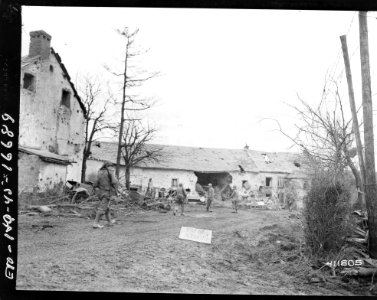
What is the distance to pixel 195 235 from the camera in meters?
7.77

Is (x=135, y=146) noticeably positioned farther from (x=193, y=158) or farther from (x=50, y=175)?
(x=193, y=158)

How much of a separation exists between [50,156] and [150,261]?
11.4 feet

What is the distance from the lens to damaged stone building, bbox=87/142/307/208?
885 cm

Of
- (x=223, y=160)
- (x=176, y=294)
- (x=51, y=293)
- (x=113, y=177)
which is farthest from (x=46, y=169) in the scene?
(x=223, y=160)

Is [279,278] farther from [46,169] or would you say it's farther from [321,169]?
[46,169]

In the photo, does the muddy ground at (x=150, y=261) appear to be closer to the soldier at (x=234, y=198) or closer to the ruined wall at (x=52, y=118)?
the ruined wall at (x=52, y=118)

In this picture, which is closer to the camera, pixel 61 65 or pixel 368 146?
pixel 61 65

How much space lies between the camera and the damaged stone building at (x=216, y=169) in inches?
348

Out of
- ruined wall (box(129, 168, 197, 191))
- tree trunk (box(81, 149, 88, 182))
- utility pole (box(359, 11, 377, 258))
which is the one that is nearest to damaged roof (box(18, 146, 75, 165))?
tree trunk (box(81, 149, 88, 182))

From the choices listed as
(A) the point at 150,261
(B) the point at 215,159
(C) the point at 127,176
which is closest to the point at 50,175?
(C) the point at 127,176

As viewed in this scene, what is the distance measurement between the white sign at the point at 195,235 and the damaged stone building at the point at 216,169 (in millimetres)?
2170

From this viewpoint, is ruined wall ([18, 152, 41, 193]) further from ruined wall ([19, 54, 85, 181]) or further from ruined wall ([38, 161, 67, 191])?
ruined wall ([19, 54, 85, 181])

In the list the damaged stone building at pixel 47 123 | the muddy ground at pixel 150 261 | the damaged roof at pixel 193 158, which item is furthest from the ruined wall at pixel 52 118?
the muddy ground at pixel 150 261

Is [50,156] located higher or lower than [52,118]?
lower
